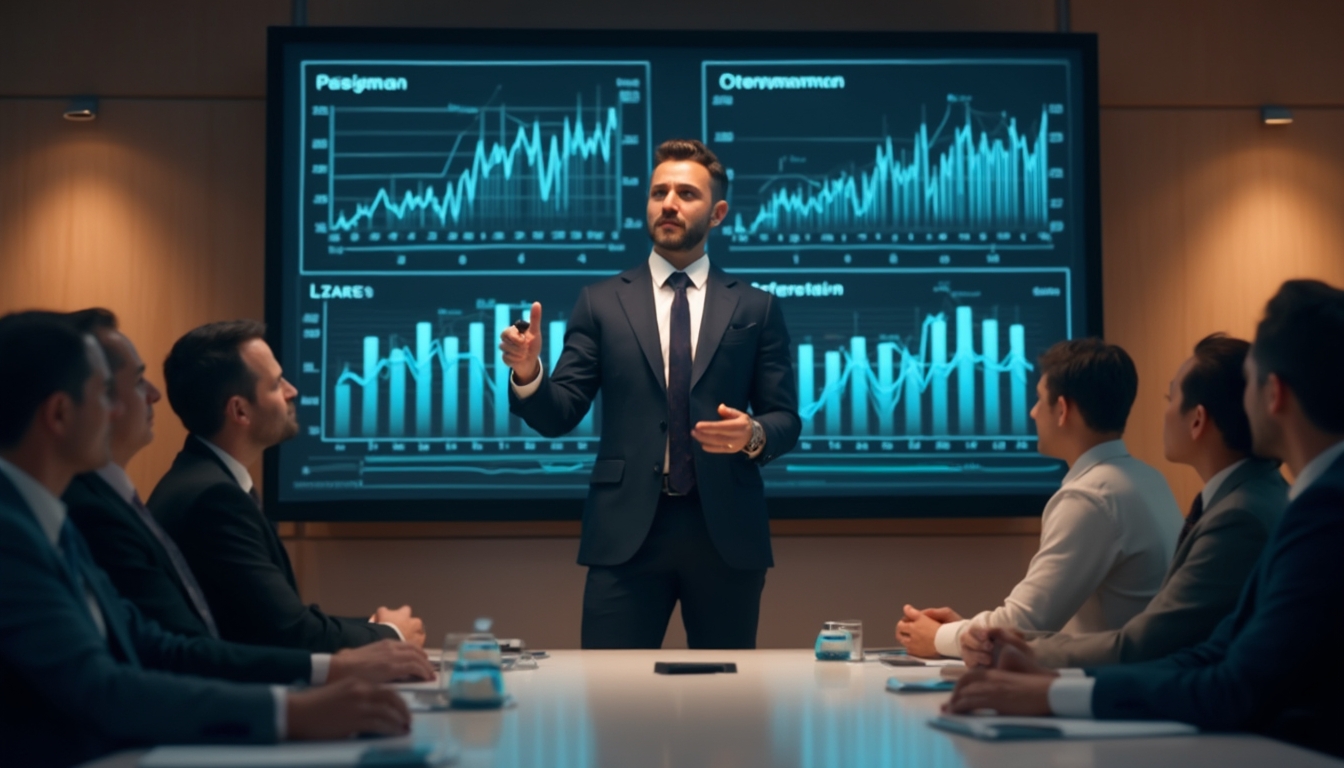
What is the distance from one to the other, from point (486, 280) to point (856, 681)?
2.61 meters

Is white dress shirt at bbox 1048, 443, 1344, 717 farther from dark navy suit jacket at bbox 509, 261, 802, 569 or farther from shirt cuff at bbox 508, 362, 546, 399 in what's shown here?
shirt cuff at bbox 508, 362, 546, 399

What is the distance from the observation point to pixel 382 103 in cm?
440

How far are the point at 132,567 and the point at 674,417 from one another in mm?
1548

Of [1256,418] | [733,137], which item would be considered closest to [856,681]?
[1256,418]

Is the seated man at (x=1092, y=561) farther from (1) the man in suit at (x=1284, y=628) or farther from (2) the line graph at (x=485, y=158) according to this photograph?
(2) the line graph at (x=485, y=158)

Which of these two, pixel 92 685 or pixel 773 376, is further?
pixel 773 376

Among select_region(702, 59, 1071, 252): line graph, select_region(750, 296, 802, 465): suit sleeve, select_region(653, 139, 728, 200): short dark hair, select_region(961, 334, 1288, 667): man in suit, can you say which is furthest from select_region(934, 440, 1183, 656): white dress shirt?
select_region(702, 59, 1071, 252): line graph

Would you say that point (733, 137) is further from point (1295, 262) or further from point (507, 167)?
point (1295, 262)

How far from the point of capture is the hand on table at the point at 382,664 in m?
1.98

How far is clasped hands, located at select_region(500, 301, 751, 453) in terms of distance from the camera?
2926 millimetres

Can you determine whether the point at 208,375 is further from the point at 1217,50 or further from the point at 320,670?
the point at 1217,50

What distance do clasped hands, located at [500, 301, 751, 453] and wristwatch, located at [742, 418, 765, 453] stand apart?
0.03 metres

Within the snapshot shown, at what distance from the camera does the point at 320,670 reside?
6.48 feet

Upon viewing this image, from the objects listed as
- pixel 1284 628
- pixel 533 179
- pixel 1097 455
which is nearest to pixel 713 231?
pixel 533 179
